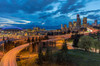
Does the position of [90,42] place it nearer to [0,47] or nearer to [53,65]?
[53,65]

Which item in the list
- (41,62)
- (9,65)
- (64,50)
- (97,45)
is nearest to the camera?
(9,65)

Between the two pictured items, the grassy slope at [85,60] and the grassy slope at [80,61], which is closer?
the grassy slope at [85,60]

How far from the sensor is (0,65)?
3262 cm

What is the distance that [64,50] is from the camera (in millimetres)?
44781

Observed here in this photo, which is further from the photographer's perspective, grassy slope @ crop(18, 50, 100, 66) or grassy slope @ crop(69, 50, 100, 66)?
grassy slope @ crop(18, 50, 100, 66)

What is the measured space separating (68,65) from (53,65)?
5.46 m

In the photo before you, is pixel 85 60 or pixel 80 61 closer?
pixel 80 61

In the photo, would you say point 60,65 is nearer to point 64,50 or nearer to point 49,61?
point 49,61

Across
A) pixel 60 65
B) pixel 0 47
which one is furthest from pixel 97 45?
pixel 0 47

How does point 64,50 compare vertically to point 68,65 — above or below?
above

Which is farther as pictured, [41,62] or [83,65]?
[41,62]

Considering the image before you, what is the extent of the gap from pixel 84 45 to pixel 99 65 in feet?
94.5

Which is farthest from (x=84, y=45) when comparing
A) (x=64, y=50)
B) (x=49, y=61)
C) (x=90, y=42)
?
(x=49, y=61)

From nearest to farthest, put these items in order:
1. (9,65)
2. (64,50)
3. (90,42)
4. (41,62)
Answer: (9,65) < (41,62) < (64,50) < (90,42)
